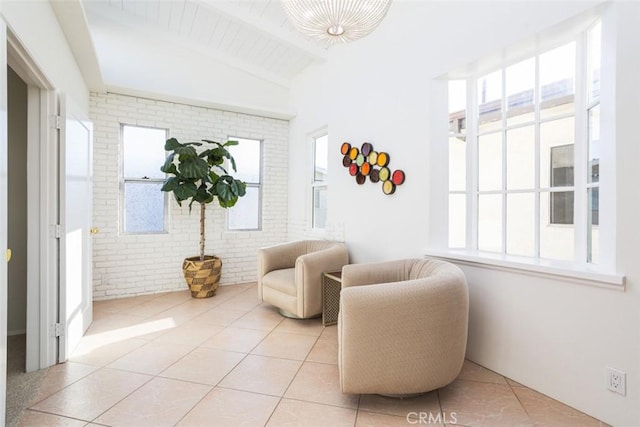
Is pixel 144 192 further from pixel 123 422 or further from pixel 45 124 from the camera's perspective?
pixel 123 422

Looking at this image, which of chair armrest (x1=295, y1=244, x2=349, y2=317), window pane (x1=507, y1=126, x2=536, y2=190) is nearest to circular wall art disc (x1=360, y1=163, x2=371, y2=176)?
chair armrest (x1=295, y1=244, x2=349, y2=317)

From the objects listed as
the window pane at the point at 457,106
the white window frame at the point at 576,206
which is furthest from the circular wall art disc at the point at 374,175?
the window pane at the point at 457,106

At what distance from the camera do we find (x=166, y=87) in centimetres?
411

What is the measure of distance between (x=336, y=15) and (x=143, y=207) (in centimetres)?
362

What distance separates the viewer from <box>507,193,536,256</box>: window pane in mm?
2295

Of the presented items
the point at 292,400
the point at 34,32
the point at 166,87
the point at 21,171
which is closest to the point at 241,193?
the point at 166,87

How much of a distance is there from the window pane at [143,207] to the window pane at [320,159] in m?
2.10

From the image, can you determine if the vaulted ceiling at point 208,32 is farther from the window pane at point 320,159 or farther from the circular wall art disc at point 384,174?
the circular wall art disc at point 384,174

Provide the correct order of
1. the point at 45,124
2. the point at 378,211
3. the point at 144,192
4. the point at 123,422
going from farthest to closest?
the point at 144,192 < the point at 378,211 < the point at 45,124 < the point at 123,422

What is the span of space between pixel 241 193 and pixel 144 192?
125 cm

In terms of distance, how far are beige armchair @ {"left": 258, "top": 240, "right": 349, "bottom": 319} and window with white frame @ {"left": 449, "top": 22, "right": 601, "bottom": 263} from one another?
1185mm

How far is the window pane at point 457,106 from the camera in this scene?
8.77 feet

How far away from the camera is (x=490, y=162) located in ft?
8.34

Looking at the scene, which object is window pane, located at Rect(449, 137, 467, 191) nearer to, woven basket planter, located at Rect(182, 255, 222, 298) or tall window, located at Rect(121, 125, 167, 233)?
woven basket planter, located at Rect(182, 255, 222, 298)
